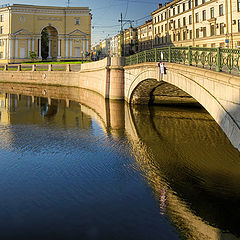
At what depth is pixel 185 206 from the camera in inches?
256

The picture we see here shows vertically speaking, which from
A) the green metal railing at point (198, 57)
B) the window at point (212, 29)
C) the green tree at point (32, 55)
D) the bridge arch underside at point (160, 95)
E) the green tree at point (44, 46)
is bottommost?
the bridge arch underside at point (160, 95)

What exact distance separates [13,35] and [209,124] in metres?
58.9

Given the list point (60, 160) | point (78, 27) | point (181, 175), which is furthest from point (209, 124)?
point (78, 27)

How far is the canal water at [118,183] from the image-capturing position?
5.59 meters

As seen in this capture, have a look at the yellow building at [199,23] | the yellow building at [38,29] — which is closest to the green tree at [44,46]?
the yellow building at [38,29]

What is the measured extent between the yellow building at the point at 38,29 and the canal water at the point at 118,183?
53485 mm

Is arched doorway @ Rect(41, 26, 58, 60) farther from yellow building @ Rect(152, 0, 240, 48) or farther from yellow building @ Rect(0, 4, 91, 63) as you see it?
yellow building @ Rect(152, 0, 240, 48)

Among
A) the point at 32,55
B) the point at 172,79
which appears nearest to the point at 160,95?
the point at 172,79

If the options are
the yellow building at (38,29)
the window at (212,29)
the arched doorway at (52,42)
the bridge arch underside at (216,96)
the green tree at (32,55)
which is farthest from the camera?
the arched doorway at (52,42)

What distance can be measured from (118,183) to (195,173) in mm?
2401

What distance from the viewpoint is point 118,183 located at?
7574 millimetres

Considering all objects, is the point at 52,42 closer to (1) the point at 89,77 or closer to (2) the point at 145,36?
(2) the point at 145,36

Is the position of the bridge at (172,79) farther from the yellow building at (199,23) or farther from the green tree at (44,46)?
the green tree at (44,46)

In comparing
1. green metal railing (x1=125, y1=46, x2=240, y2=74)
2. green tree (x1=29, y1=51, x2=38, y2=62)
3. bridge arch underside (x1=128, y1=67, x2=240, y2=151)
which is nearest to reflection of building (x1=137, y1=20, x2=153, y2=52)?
green tree (x1=29, y1=51, x2=38, y2=62)
